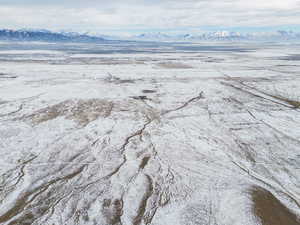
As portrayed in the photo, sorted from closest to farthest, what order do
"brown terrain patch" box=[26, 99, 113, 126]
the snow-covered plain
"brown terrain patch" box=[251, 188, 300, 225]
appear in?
"brown terrain patch" box=[251, 188, 300, 225] → the snow-covered plain → "brown terrain patch" box=[26, 99, 113, 126]

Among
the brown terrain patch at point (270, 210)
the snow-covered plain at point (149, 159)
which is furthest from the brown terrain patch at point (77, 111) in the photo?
the brown terrain patch at point (270, 210)

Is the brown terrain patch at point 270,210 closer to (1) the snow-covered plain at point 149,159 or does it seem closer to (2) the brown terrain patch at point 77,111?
(1) the snow-covered plain at point 149,159

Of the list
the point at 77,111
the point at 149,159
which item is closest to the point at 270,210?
the point at 149,159

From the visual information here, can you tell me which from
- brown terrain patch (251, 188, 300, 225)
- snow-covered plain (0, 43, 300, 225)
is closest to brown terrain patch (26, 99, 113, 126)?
snow-covered plain (0, 43, 300, 225)

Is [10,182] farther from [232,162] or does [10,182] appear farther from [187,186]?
[232,162]

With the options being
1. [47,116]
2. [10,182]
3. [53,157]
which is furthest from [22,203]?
[47,116]

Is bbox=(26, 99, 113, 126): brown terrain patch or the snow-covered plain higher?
the snow-covered plain

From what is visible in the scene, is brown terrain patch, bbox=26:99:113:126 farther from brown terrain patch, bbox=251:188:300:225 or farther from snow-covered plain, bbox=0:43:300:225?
brown terrain patch, bbox=251:188:300:225
